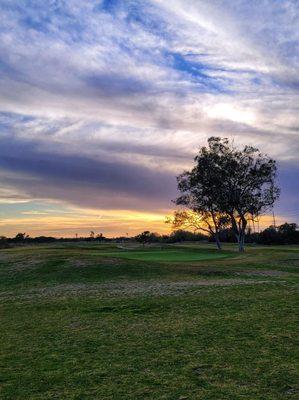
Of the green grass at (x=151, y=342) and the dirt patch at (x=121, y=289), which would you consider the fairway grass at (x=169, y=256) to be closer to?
the dirt patch at (x=121, y=289)

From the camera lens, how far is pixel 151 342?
33.8 feet

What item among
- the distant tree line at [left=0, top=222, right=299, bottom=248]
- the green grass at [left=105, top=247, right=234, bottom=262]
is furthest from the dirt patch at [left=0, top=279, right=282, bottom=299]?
the distant tree line at [left=0, top=222, right=299, bottom=248]

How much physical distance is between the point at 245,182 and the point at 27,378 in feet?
181

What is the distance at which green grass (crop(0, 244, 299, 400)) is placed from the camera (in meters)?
7.12

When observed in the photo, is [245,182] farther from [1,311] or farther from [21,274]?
[1,311]

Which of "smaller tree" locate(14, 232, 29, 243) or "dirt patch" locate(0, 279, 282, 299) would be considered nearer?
"dirt patch" locate(0, 279, 282, 299)

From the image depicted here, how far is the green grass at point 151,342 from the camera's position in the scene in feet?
23.4

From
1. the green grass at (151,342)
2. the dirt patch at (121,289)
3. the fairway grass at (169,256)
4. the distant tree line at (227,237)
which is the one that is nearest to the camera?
the green grass at (151,342)

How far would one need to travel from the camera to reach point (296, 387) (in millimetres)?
6832

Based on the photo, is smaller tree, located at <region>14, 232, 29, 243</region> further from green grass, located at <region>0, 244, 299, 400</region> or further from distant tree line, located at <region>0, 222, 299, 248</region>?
green grass, located at <region>0, 244, 299, 400</region>

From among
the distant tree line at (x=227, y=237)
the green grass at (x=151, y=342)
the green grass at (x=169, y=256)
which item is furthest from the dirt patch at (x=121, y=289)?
the distant tree line at (x=227, y=237)

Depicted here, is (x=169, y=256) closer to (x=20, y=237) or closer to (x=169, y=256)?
(x=169, y=256)

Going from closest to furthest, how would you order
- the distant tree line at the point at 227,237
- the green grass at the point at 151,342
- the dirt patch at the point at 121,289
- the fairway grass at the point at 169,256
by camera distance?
the green grass at the point at 151,342 → the dirt patch at the point at 121,289 → the fairway grass at the point at 169,256 → the distant tree line at the point at 227,237

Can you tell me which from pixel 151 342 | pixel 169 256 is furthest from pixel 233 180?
pixel 151 342
